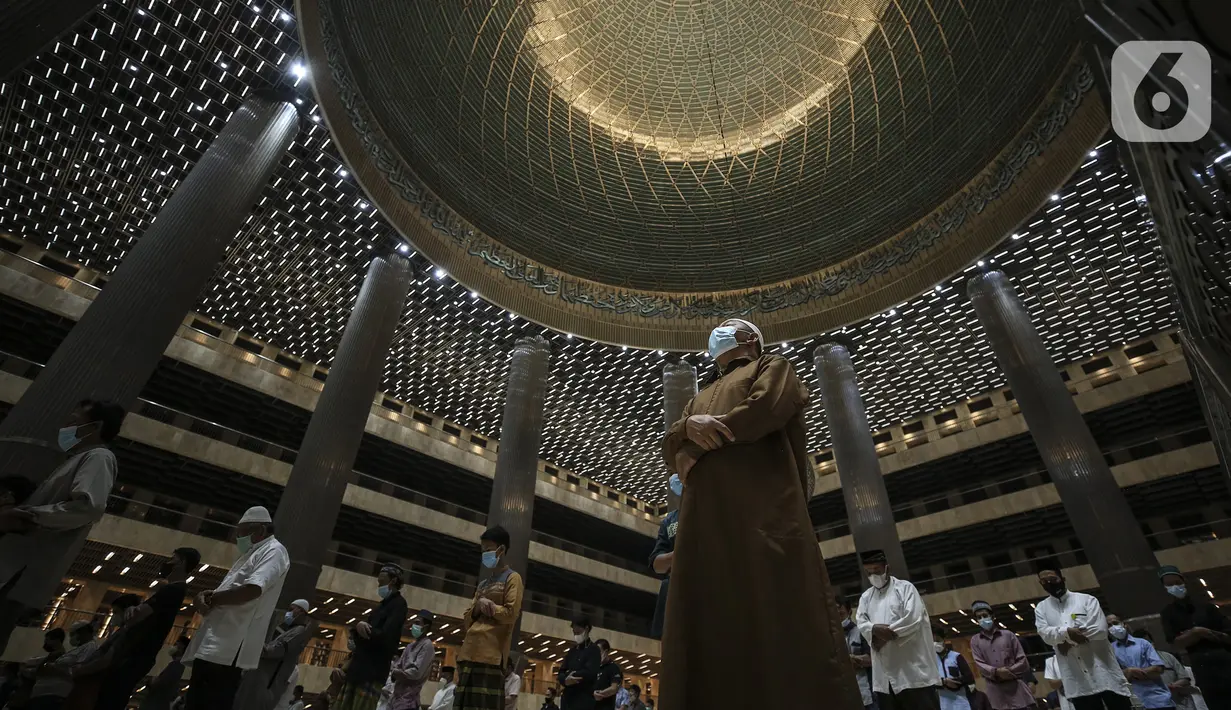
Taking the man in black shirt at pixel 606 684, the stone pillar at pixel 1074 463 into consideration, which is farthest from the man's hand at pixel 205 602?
the stone pillar at pixel 1074 463

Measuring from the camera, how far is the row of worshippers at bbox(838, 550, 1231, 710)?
389cm

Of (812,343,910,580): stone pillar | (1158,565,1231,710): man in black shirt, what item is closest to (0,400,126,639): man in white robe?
(1158,565,1231,710): man in black shirt

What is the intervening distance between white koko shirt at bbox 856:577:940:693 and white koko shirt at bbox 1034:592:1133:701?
147 centimetres

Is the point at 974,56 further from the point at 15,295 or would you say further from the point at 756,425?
the point at 15,295

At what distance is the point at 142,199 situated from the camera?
1417 cm

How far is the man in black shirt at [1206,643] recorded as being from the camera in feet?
13.2

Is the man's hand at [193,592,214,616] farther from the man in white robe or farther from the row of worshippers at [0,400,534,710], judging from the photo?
the man in white robe

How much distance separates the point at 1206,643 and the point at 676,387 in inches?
484

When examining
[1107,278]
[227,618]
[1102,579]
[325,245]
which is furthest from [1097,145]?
[325,245]

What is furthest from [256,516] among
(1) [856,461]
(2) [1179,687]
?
(1) [856,461]

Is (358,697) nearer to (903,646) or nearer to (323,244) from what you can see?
(903,646)

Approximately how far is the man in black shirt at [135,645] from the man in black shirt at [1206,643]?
6.25 metres

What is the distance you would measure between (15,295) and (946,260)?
21.7 metres

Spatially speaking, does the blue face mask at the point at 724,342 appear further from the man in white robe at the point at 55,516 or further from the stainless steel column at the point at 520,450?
the stainless steel column at the point at 520,450
